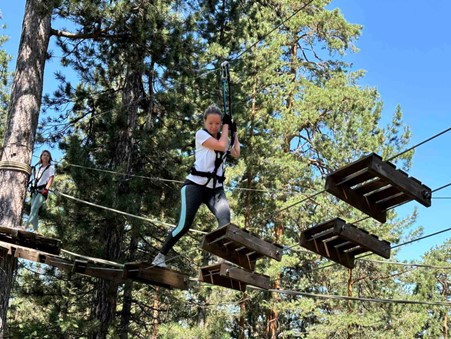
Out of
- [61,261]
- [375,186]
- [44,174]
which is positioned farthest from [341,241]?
[44,174]

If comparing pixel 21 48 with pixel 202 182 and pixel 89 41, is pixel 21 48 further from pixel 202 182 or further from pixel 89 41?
pixel 202 182

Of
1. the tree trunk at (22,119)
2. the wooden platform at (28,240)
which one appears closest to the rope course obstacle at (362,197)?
the wooden platform at (28,240)

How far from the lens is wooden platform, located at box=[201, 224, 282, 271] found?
403cm

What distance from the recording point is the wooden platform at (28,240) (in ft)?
18.5

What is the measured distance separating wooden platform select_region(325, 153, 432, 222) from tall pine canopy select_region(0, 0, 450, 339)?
223 mm

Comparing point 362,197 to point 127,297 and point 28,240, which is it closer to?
point 28,240

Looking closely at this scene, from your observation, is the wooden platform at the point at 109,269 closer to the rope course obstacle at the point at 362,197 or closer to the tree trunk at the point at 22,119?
the tree trunk at the point at 22,119

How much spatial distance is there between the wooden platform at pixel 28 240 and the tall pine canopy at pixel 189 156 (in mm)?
888

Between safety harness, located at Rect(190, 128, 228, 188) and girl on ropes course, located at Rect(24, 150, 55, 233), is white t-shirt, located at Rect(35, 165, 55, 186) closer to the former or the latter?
girl on ropes course, located at Rect(24, 150, 55, 233)

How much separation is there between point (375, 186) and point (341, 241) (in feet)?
2.33

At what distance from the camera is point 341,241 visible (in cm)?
428

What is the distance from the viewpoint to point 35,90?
21.7ft

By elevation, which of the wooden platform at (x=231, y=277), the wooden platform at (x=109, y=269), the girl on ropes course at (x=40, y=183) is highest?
the girl on ropes course at (x=40, y=183)

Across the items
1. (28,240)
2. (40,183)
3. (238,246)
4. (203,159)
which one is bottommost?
(238,246)
